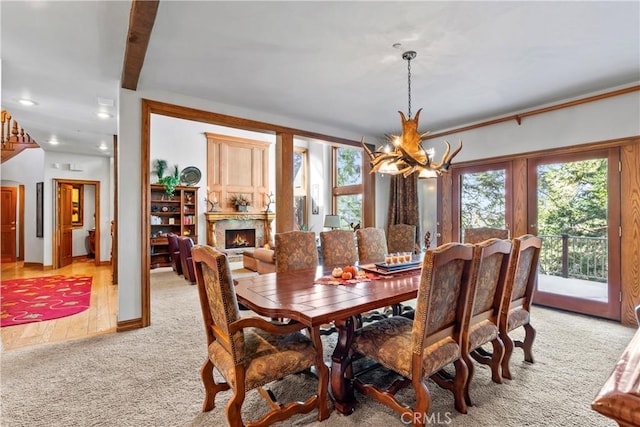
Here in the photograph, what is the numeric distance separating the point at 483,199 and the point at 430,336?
11.9ft

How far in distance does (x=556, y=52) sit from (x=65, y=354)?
5043 mm

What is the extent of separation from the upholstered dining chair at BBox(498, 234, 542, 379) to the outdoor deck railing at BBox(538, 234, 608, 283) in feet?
6.38

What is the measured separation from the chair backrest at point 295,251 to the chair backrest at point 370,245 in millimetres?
670

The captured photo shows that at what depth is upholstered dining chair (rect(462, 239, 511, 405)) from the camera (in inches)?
75.2

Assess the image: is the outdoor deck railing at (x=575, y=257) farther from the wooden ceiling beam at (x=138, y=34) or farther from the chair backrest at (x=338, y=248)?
the wooden ceiling beam at (x=138, y=34)

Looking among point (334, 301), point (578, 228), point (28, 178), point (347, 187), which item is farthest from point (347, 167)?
point (28, 178)

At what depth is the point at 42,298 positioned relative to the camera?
447 centimetres

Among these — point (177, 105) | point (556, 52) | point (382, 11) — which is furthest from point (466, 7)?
point (177, 105)

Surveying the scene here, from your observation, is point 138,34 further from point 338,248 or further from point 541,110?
point 541,110

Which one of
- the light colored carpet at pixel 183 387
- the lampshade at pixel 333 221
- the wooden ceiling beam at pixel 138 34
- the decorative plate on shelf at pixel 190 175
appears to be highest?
the wooden ceiling beam at pixel 138 34

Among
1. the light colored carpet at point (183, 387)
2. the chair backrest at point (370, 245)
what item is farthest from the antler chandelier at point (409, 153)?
the light colored carpet at point (183, 387)

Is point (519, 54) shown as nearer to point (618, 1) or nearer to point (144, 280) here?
point (618, 1)

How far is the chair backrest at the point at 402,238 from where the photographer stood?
469 cm

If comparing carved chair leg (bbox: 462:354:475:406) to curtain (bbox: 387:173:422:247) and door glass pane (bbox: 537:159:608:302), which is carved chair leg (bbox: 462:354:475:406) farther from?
curtain (bbox: 387:173:422:247)
